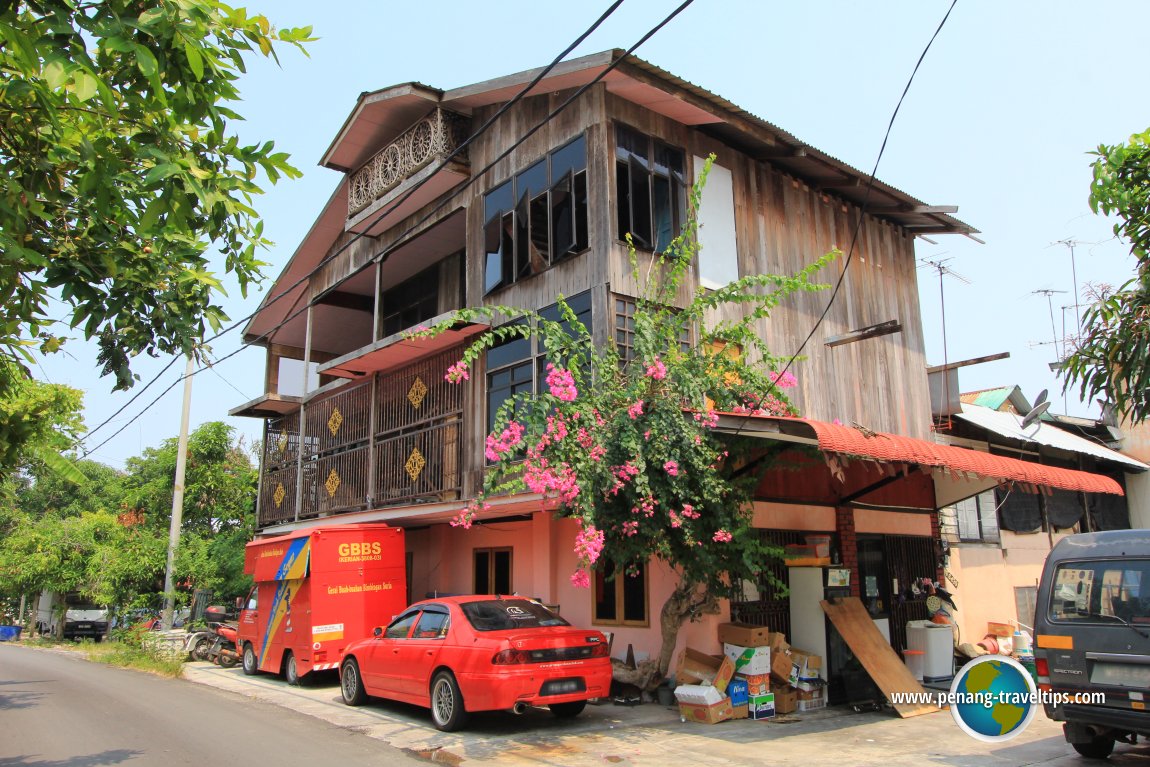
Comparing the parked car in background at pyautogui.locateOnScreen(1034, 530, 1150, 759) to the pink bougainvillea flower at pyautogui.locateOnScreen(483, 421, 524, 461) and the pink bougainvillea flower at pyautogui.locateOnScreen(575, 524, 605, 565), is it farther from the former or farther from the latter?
the pink bougainvillea flower at pyautogui.locateOnScreen(483, 421, 524, 461)

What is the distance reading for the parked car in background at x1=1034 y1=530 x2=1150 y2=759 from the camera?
21.5 ft

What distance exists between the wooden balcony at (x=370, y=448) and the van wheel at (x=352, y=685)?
3.31 metres

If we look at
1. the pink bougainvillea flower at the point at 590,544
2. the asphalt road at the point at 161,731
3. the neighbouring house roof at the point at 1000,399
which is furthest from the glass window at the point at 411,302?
the neighbouring house roof at the point at 1000,399

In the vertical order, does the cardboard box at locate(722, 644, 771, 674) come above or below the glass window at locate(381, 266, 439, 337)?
below

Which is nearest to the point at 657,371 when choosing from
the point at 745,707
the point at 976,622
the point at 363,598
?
the point at 745,707

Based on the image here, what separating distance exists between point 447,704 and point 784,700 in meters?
4.26

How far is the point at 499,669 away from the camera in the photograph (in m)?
8.84

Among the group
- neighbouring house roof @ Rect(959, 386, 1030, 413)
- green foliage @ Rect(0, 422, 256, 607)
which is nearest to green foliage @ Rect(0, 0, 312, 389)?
green foliage @ Rect(0, 422, 256, 607)

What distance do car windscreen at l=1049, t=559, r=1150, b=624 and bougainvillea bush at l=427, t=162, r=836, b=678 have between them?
3.16 m

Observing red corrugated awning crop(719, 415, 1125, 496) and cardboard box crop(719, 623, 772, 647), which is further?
cardboard box crop(719, 623, 772, 647)

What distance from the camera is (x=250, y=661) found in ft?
50.3

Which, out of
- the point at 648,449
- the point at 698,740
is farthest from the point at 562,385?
the point at 698,740

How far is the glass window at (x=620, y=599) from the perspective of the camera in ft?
39.6

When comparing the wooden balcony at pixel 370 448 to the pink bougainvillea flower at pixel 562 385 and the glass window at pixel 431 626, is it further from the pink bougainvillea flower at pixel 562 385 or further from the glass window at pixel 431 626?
the pink bougainvillea flower at pixel 562 385
